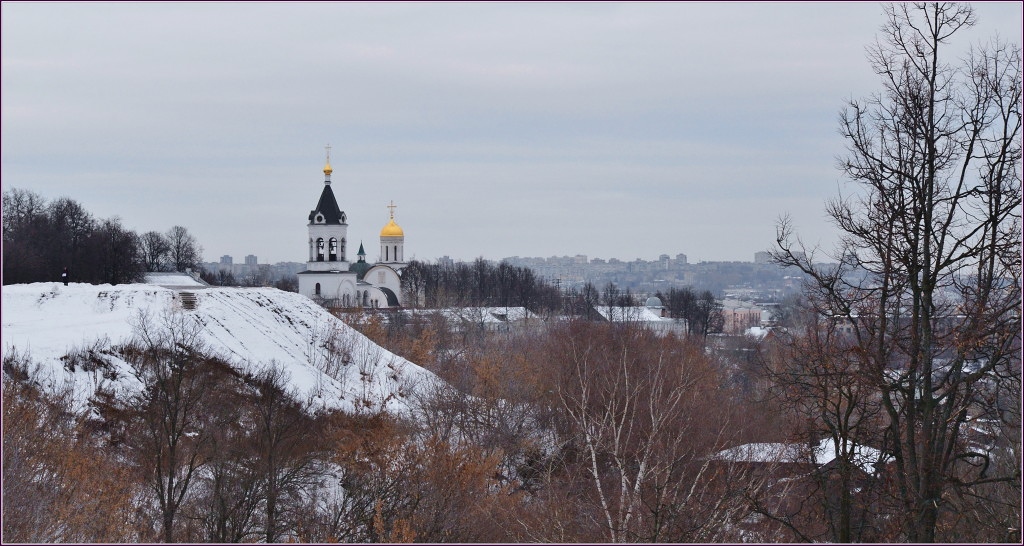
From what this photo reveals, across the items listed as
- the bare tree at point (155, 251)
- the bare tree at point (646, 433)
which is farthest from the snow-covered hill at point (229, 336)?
the bare tree at point (155, 251)

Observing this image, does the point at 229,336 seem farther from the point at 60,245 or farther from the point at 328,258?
the point at 328,258

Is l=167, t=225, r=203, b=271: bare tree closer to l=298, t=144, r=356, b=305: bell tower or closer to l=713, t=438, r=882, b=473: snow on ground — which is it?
l=298, t=144, r=356, b=305: bell tower

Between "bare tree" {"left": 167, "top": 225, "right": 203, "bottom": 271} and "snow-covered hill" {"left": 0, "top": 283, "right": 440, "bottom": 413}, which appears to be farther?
"bare tree" {"left": 167, "top": 225, "right": 203, "bottom": 271}

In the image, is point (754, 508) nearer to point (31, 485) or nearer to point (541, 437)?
point (31, 485)

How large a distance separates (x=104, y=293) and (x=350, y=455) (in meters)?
17.0

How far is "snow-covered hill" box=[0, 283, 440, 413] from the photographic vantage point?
30125mm

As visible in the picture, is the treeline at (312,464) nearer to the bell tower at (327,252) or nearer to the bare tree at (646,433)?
the bare tree at (646,433)

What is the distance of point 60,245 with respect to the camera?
60000 millimetres

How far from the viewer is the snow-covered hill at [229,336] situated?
30125mm

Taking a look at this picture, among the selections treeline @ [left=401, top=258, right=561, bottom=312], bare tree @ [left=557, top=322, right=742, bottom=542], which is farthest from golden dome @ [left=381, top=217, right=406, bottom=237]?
bare tree @ [left=557, top=322, right=742, bottom=542]

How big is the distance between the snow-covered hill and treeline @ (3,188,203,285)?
1279cm

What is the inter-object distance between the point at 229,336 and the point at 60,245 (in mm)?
29920

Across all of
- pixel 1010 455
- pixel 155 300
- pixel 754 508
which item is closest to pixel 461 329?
pixel 155 300

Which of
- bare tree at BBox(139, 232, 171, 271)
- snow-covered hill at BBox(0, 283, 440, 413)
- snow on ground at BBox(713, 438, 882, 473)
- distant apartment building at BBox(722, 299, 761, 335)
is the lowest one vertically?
distant apartment building at BBox(722, 299, 761, 335)
